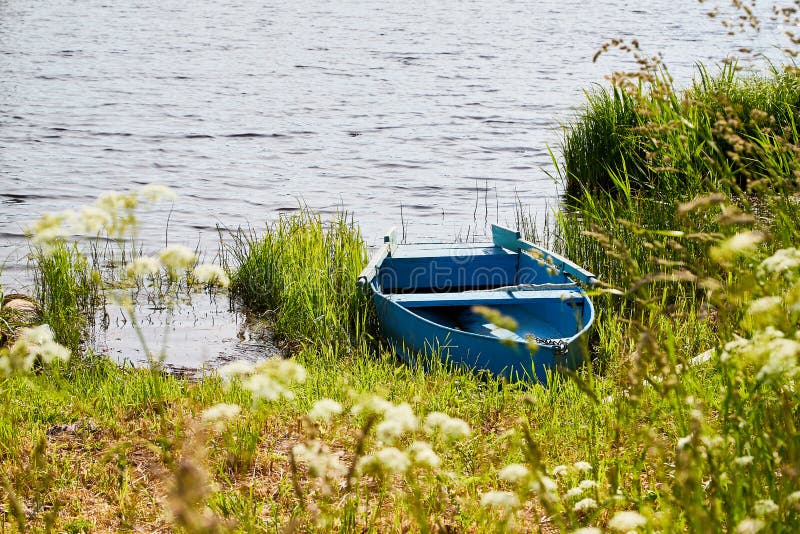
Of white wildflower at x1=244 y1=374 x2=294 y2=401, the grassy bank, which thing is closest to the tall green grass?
the grassy bank

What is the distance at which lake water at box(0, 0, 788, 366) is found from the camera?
15180 mm

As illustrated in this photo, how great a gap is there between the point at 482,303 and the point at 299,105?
16.1 m

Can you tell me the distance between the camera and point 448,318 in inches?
324

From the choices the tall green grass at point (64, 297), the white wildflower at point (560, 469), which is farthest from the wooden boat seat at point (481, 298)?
the white wildflower at point (560, 469)

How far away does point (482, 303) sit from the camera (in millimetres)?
Result: 7660

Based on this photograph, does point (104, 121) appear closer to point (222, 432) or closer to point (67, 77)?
point (67, 77)

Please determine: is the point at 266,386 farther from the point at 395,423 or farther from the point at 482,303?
the point at 482,303

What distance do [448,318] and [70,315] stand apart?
→ 12.4 ft

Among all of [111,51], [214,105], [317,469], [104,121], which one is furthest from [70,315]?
[111,51]

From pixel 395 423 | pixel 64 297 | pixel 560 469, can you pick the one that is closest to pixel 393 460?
pixel 395 423

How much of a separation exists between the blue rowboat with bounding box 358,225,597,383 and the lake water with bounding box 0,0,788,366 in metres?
3.80

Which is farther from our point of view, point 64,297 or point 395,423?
point 64,297

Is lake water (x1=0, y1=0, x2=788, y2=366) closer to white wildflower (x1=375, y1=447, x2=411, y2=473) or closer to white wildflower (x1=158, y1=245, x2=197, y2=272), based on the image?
white wildflower (x1=158, y1=245, x2=197, y2=272)

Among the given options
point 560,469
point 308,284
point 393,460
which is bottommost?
point 308,284
